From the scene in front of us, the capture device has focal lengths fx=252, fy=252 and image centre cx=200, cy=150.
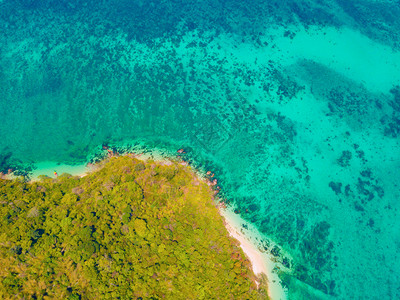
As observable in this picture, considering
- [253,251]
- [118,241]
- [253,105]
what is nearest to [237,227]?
[253,251]

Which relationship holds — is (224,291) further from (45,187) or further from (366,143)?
(366,143)

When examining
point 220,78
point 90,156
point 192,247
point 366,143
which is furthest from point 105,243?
point 366,143

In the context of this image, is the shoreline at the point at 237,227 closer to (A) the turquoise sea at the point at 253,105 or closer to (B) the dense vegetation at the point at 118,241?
(A) the turquoise sea at the point at 253,105

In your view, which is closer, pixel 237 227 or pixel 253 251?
pixel 253 251

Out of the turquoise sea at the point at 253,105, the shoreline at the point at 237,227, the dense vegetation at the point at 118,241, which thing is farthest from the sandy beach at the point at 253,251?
the dense vegetation at the point at 118,241

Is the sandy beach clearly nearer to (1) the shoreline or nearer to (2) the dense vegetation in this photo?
(1) the shoreline

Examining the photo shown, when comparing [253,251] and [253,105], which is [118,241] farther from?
[253,105]
